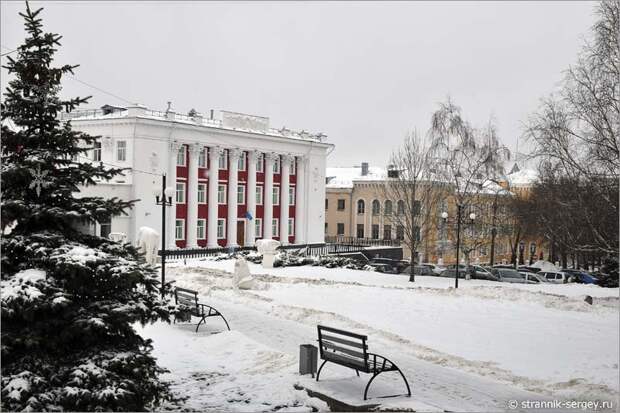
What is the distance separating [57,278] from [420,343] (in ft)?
26.4

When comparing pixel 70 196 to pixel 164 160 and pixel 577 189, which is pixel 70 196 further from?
pixel 164 160

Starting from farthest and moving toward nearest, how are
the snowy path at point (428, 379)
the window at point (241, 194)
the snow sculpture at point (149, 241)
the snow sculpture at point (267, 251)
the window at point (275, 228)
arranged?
the window at point (275, 228) → the window at point (241, 194) → the snow sculpture at point (267, 251) → the snow sculpture at point (149, 241) → the snowy path at point (428, 379)

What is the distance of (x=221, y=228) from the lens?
154ft

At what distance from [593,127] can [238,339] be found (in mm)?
11639

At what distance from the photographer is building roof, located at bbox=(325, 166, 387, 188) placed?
63.3 m

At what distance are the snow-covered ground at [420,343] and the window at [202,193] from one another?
2369cm

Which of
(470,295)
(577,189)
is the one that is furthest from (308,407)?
(577,189)

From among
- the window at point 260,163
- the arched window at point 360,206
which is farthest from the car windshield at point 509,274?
the arched window at point 360,206

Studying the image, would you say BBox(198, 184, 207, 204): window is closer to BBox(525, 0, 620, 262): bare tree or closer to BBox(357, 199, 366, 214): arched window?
BBox(357, 199, 366, 214): arched window

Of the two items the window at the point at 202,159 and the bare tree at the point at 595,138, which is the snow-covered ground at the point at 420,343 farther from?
the window at the point at 202,159

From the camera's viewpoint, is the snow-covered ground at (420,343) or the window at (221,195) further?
the window at (221,195)

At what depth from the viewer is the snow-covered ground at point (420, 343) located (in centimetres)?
898

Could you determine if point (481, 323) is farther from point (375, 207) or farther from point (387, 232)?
point (375, 207)

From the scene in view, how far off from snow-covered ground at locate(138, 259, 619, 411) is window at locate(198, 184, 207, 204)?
2369cm
